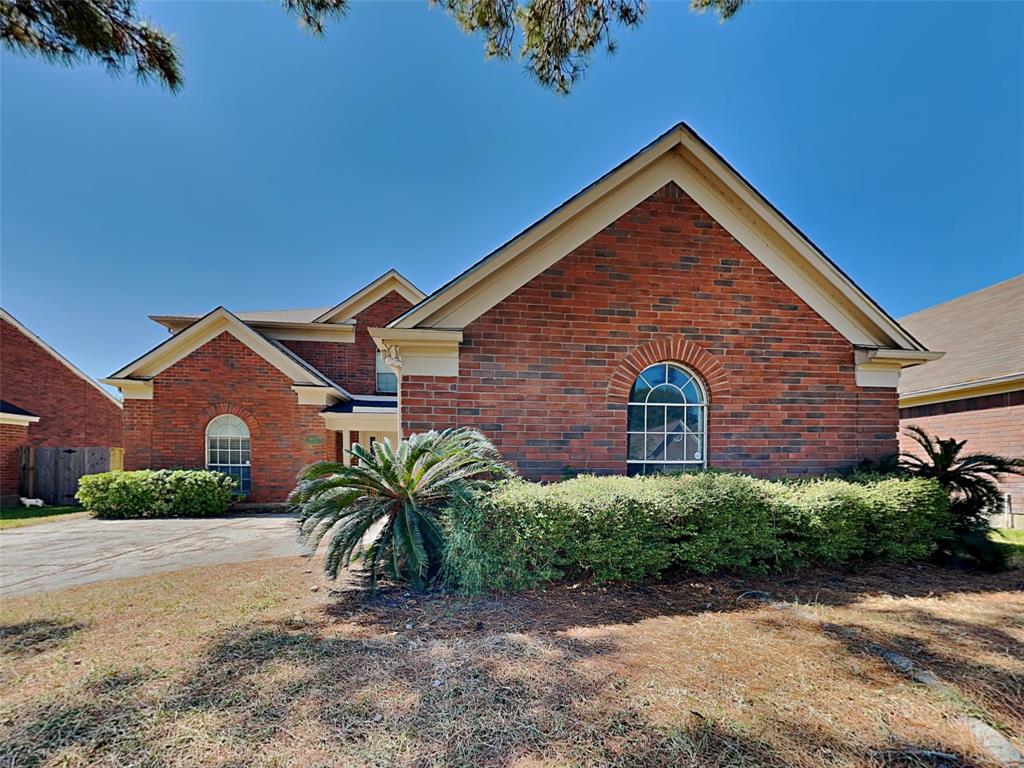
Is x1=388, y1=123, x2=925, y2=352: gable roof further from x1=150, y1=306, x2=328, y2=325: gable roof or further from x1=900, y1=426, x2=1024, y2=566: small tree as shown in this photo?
x1=150, y1=306, x2=328, y2=325: gable roof

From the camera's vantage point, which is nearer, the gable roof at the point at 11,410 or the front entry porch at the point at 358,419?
the front entry porch at the point at 358,419

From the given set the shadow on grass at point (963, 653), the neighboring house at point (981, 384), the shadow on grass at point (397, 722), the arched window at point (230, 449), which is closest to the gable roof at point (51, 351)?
the arched window at point (230, 449)

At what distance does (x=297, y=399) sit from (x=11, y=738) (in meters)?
11.1

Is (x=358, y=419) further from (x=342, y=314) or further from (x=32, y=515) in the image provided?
(x=32, y=515)

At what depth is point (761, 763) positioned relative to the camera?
2.18m

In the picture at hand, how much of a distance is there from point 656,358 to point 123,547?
9.69 meters

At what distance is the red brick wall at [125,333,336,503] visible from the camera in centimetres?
1233

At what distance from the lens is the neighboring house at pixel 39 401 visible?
560 inches

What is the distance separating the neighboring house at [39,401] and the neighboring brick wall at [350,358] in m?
8.76

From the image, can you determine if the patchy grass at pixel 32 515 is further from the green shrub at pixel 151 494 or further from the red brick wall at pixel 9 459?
the green shrub at pixel 151 494

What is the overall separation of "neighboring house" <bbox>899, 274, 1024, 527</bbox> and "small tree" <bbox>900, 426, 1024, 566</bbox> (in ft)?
19.9

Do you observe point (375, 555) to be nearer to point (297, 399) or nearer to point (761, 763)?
→ point (761, 763)

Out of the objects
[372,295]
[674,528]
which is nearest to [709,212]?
[674,528]

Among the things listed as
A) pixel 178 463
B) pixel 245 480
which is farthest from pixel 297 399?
pixel 178 463
